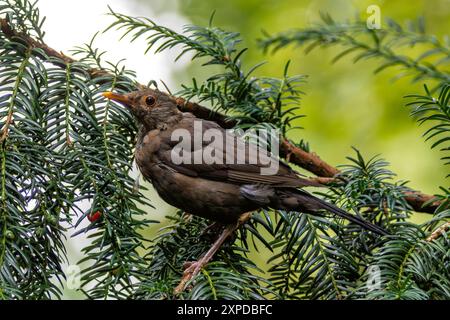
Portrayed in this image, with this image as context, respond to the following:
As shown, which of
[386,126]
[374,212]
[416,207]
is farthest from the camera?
[386,126]

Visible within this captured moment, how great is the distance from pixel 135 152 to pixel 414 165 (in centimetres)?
256

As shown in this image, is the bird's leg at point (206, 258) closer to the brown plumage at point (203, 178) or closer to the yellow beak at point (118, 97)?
the brown plumage at point (203, 178)

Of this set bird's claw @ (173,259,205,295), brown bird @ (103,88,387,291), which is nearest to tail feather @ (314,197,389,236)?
brown bird @ (103,88,387,291)

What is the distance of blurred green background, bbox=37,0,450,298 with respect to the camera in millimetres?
4824

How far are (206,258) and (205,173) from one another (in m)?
0.89

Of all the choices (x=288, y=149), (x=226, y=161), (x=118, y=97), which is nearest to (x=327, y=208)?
(x=288, y=149)

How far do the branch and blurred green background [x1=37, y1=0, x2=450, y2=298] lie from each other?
1232mm

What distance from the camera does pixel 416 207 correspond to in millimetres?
3164

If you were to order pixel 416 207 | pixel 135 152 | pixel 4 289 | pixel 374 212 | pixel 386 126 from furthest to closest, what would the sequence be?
1. pixel 386 126
2. pixel 135 152
3. pixel 416 207
4. pixel 374 212
5. pixel 4 289

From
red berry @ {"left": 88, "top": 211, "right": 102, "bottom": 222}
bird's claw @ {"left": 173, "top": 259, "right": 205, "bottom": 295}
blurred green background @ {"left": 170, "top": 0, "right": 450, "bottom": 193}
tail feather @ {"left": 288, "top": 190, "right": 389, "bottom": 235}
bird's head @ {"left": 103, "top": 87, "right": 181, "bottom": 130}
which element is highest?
blurred green background @ {"left": 170, "top": 0, "right": 450, "bottom": 193}

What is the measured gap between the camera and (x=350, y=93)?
529cm

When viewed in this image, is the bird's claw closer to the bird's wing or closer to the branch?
the bird's wing
